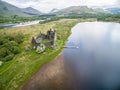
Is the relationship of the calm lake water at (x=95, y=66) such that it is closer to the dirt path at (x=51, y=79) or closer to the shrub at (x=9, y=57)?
the dirt path at (x=51, y=79)

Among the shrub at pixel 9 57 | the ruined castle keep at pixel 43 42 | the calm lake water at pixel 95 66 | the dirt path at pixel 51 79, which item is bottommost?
the dirt path at pixel 51 79

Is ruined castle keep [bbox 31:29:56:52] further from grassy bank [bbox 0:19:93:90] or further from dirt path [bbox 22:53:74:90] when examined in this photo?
dirt path [bbox 22:53:74:90]

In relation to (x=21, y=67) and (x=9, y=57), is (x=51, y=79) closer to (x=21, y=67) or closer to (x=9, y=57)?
Answer: (x=21, y=67)

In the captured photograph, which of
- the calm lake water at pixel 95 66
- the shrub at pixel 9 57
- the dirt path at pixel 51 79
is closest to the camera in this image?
the calm lake water at pixel 95 66

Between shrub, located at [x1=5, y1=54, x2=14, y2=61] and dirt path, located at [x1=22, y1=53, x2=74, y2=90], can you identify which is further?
shrub, located at [x1=5, y1=54, x2=14, y2=61]

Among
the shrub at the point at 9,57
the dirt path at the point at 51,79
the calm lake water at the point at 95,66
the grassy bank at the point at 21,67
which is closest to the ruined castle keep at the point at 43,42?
the grassy bank at the point at 21,67

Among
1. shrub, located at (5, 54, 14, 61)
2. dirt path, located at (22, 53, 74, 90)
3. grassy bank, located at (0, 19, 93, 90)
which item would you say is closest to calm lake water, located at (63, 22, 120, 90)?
dirt path, located at (22, 53, 74, 90)

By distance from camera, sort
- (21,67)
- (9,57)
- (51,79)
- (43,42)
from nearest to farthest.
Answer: (51,79)
(21,67)
(9,57)
(43,42)

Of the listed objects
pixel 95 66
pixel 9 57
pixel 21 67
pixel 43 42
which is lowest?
pixel 95 66

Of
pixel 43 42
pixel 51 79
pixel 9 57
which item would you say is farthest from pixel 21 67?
pixel 43 42
